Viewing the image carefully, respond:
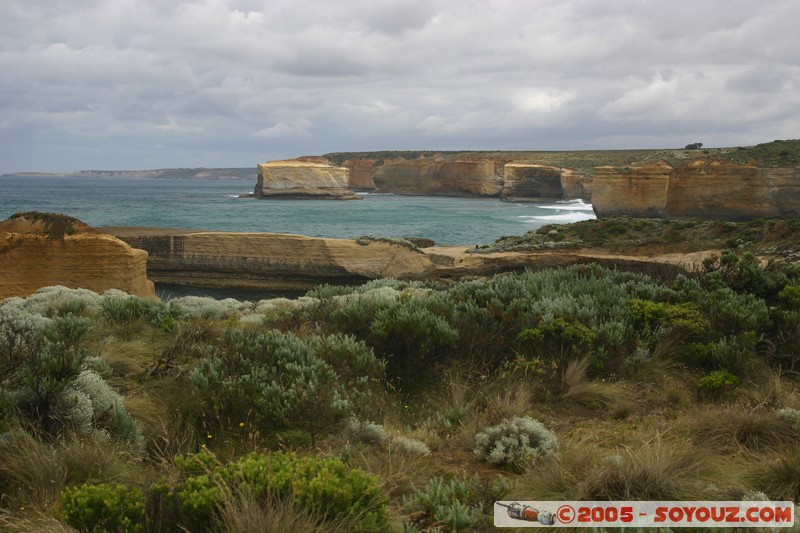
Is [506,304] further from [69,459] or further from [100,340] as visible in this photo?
[69,459]

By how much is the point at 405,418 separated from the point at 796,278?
239 inches

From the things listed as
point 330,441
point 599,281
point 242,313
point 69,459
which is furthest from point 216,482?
point 242,313

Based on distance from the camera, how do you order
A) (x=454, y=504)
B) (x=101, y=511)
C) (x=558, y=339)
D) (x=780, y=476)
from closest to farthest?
(x=101, y=511), (x=454, y=504), (x=780, y=476), (x=558, y=339)

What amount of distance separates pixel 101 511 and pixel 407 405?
3.37 meters

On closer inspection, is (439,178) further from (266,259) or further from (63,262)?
(63,262)

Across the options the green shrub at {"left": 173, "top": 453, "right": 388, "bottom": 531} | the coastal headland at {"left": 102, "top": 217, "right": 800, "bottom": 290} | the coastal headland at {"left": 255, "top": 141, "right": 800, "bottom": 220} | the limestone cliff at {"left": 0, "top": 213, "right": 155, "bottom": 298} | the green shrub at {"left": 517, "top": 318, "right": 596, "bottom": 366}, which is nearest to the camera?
the green shrub at {"left": 173, "top": 453, "right": 388, "bottom": 531}

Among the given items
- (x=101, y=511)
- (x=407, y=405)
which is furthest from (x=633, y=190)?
(x=101, y=511)

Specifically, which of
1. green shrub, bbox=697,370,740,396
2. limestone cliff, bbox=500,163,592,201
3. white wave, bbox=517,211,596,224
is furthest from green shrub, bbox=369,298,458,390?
limestone cliff, bbox=500,163,592,201

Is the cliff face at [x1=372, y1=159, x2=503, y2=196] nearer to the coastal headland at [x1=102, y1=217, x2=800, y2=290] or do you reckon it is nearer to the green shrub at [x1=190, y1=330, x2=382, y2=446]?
the coastal headland at [x1=102, y1=217, x2=800, y2=290]

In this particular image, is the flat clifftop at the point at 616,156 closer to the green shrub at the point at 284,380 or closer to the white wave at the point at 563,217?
the white wave at the point at 563,217

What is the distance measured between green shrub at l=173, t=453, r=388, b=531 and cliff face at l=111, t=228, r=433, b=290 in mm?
22556

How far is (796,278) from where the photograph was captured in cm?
866

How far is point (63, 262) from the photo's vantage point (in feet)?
60.8

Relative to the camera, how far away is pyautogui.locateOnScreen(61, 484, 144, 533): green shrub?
9.74ft
